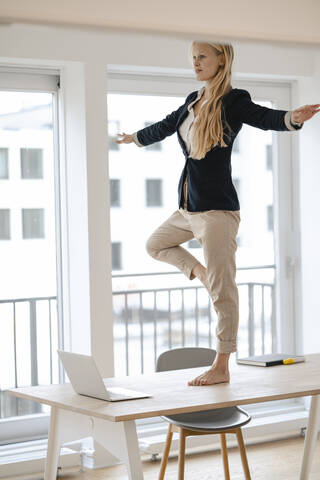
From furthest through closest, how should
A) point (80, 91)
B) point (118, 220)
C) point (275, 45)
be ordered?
point (118, 220)
point (80, 91)
point (275, 45)

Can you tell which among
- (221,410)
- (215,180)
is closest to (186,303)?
(221,410)

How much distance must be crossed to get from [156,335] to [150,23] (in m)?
3.05

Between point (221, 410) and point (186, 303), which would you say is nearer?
point (221, 410)

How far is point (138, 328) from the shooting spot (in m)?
4.63

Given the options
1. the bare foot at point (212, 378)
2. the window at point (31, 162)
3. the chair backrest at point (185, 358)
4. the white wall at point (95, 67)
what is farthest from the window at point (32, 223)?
the bare foot at point (212, 378)

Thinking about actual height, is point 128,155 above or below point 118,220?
above

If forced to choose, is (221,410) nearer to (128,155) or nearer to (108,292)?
(108,292)

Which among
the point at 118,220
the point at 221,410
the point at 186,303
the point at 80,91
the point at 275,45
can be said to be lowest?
the point at 221,410

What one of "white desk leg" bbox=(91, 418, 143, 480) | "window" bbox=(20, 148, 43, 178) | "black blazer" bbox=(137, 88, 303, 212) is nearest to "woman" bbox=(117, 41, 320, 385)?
"black blazer" bbox=(137, 88, 303, 212)

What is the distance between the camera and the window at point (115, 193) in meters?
4.50

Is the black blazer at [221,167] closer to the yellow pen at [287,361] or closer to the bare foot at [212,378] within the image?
the bare foot at [212,378]

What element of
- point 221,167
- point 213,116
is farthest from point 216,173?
point 213,116

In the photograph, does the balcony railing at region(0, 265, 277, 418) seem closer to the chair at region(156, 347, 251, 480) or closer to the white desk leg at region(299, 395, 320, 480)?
the chair at region(156, 347, 251, 480)

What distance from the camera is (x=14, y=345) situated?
13.9 feet
